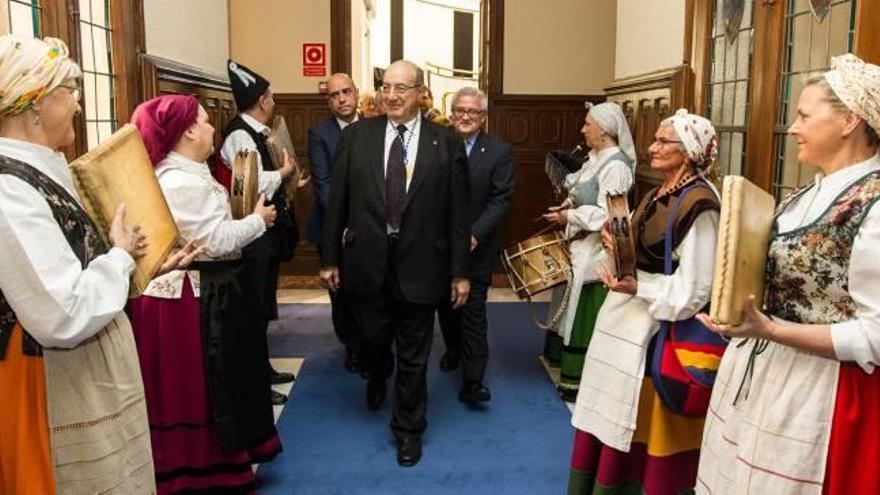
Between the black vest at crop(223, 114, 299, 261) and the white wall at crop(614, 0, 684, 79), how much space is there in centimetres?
214

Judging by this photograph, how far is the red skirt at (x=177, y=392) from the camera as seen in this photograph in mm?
2477

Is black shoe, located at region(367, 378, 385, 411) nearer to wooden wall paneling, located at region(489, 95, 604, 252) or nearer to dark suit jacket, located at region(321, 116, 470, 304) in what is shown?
dark suit jacket, located at region(321, 116, 470, 304)

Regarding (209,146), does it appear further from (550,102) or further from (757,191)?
(550,102)

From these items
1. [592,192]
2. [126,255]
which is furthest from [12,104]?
[592,192]

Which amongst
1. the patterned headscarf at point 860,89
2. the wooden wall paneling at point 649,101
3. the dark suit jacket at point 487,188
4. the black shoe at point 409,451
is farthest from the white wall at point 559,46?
the patterned headscarf at point 860,89

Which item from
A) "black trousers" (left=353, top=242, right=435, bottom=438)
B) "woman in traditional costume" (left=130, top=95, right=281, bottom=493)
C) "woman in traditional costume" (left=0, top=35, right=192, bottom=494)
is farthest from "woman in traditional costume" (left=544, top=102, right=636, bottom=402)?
"woman in traditional costume" (left=0, top=35, right=192, bottom=494)

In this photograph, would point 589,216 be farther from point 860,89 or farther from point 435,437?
Result: point 860,89

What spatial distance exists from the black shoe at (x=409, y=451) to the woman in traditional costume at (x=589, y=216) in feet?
3.27

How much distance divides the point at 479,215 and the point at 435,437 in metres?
1.14

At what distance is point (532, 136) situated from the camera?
6238mm

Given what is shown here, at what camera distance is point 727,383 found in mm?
1861

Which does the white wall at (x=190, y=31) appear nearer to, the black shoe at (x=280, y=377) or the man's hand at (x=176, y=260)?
the black shoe at (x=280, y=377)

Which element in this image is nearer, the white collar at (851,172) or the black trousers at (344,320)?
the white collar at (851,172)

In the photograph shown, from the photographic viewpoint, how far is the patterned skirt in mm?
2281
